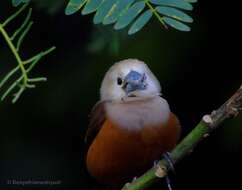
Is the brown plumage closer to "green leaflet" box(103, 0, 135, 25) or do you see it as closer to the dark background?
the dark background

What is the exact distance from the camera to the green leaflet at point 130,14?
1.84 meters

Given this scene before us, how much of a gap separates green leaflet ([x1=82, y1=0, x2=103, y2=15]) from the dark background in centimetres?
121

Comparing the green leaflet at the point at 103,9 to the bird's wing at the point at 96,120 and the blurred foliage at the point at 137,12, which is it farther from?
the bird's wing at the point at 96,120

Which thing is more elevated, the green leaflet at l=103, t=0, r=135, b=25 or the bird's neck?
the green leaflet at l=103, t=0, r=135, b=25

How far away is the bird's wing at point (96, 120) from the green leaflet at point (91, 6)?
79cm

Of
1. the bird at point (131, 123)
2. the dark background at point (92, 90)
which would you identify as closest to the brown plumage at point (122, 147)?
the bird at point (131, 123)

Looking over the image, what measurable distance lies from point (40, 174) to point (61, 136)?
21 centimetres

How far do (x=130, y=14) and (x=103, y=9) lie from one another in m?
0.08

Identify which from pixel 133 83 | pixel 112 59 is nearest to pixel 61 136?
pixel 112 59

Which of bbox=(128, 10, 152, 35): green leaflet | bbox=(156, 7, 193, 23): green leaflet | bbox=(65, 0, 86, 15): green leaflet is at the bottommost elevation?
bbox=(156, 7, 193, 23): green leaflet

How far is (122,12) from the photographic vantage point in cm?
187

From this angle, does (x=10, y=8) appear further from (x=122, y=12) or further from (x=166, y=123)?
(x=122, y=12)

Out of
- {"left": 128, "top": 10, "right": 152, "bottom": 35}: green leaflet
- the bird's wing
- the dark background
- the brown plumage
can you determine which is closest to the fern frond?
{"left": 128, "top": 10, "right": 152, "bottom": 35}: green leaflet

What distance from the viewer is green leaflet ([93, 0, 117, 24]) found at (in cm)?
189
